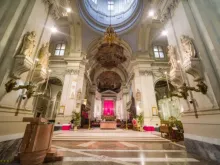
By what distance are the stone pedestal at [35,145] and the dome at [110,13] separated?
601 inches

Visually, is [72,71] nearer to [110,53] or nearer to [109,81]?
[110,53]

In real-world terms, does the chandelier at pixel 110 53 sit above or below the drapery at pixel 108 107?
above

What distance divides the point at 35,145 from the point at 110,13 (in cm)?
1960

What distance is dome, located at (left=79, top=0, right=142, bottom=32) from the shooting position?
14.1 m

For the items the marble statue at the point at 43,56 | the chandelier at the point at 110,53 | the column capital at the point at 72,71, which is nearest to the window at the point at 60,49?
the column capital at the point at 72,71

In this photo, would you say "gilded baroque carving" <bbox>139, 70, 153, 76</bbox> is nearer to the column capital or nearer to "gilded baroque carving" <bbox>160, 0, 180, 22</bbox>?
"gilded baroque carving" <bbox>160, 0, 180, 22</bbox>

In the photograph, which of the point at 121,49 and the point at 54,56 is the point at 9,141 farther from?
the point at 121,49

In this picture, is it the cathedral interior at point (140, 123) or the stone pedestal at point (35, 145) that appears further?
the cathedral interior at point (140, 123)

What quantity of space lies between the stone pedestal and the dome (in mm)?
15276

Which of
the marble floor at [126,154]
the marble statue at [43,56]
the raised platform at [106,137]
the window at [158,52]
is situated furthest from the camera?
the window at [158,52]

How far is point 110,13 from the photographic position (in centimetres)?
1695

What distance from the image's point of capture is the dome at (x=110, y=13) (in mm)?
14074

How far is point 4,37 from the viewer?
305 cm

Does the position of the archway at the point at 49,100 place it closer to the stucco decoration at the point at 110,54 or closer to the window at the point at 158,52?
the stucco decoration at the point at 110,54
